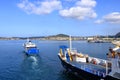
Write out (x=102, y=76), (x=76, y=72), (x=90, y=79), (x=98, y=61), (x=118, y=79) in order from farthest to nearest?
1. (x=98, y=61)
2. (x=76, y=72)
3. (x=90, y=79)
4. (x=102, y=76)
5. (x=118, y=79)

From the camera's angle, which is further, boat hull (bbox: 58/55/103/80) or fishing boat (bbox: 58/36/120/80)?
boat hull (bbox: 58/55/103/80)

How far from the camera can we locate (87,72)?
108 ft

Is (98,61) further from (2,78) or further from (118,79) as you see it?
(2,78)

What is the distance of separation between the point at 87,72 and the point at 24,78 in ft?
40.6

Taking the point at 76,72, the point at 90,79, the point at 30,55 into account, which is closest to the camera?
the point at 90,79

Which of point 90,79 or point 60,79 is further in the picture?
point 60,79

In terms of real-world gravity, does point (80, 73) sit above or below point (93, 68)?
below

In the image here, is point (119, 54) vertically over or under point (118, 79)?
over

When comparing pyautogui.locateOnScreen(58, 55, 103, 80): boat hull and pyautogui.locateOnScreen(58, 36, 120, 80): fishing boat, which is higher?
pyautogui.locateOnScreen(58, 36, 120, 80): fishing boat

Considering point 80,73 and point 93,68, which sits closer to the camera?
point 80,73

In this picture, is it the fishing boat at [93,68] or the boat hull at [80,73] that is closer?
the fishing boat at [93,68]

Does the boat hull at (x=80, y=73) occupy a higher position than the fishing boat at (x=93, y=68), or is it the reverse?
the fishing boat at (x=93, y=68)

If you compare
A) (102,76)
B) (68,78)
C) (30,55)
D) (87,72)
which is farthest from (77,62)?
(30,55)

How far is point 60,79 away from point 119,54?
1390cm
